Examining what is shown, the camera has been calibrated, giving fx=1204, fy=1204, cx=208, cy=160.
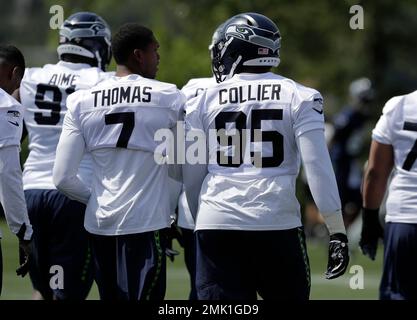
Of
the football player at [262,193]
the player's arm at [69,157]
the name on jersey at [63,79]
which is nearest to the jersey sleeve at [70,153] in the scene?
the player's arm at [69,157]

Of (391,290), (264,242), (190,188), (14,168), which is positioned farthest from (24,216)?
(391,290)

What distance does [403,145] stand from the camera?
25.4ft

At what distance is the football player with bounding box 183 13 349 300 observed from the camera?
6684mm

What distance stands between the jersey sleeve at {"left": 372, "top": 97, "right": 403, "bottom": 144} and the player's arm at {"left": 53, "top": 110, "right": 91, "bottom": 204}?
6.35 feet

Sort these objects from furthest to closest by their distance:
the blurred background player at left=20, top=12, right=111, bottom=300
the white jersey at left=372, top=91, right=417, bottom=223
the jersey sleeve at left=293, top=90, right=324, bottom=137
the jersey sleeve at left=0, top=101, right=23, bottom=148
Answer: the blurred background player at left=20, top=12, right=111, bottom=300 → the white jersey at left=372, top=91, right=417, bottom=223 → the jersey sleeve at left=0, top=101, right=23, bottom=148 → the jersey sleeve at left=293, top=90, right=324, bottom=137

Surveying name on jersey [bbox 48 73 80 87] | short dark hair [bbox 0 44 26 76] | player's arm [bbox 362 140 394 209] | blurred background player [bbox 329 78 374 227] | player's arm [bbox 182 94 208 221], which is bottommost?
blurred background player [bbox 329 78 374 227]

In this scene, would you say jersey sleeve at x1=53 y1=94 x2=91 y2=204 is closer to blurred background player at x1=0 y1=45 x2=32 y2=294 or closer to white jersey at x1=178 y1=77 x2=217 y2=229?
blurred background player at x1=0 y1=45 x2=32 y2=294

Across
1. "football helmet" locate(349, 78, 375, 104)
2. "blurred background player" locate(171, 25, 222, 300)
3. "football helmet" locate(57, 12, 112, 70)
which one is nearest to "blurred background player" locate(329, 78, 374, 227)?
"football helmet" locate(349, 78, 375, 104)

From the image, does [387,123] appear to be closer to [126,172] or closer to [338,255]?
[338,255]

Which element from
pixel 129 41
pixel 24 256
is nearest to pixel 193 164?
pixel 129 41

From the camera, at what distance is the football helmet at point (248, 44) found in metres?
6.98

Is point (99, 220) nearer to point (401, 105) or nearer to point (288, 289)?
point (288, 289)
